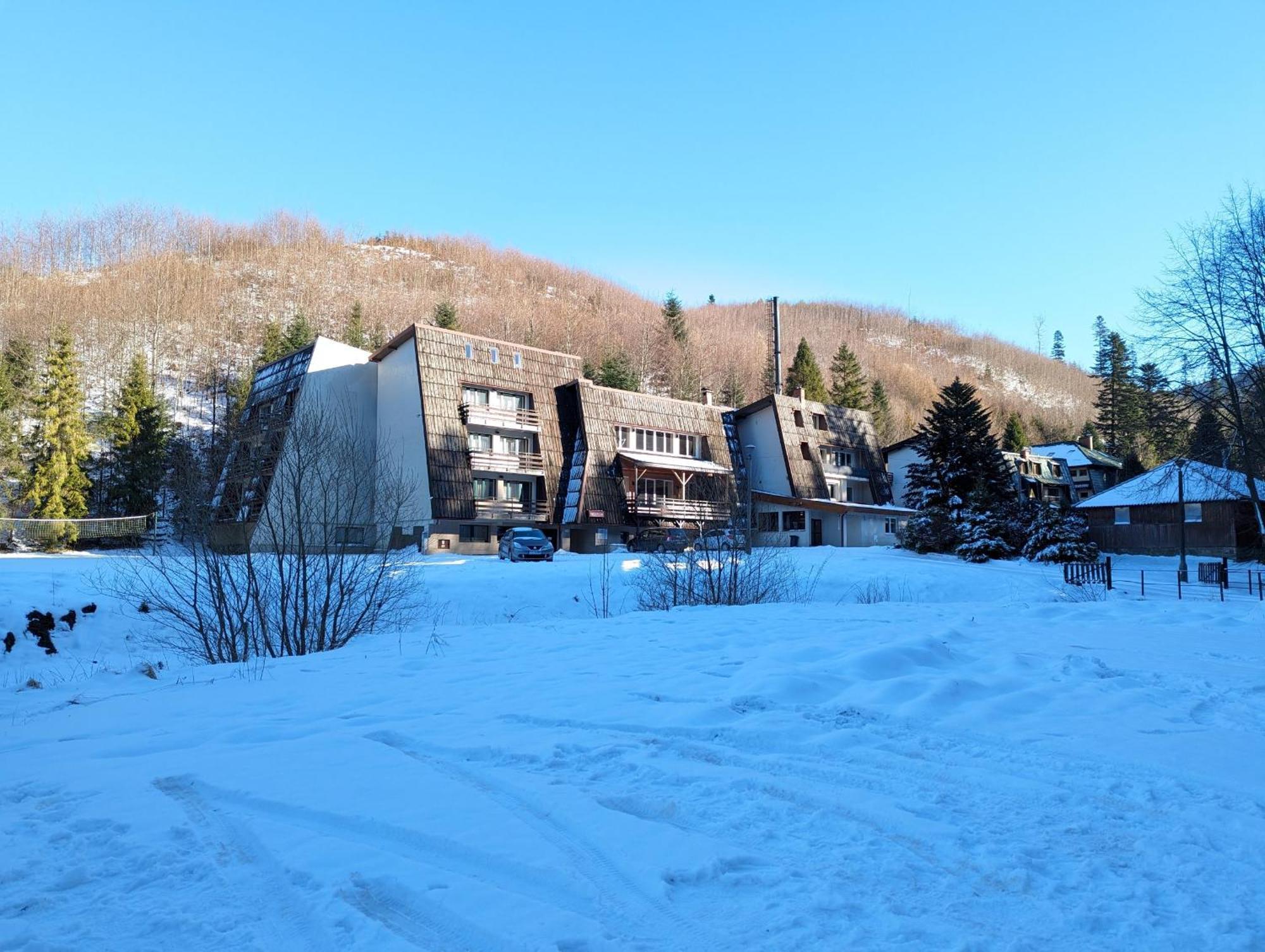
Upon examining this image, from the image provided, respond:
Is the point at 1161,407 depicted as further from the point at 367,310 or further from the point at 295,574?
the point at 367,310

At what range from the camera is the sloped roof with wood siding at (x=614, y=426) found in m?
40.7

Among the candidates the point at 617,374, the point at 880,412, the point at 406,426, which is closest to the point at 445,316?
the point at 617,374

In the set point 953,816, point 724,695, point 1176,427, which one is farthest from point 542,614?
point 1176,427

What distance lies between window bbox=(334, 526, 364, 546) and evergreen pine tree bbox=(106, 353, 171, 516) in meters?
33.9

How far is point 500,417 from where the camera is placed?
39938mm

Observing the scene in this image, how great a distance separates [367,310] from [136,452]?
148 feet

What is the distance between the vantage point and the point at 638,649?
351 inches

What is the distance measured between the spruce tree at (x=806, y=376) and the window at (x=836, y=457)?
17129 millimetres

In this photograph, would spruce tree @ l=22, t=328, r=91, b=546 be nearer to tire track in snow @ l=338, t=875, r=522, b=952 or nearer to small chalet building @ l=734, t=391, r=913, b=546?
small chalet building @ l=734, t=391, r=913, b=546

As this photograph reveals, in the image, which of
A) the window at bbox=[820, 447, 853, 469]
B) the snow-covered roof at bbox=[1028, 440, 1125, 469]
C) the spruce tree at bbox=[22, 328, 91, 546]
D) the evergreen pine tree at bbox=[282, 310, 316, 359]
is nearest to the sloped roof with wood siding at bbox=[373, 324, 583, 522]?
the spruce tree at bbox=[22, 328, 91, 546]

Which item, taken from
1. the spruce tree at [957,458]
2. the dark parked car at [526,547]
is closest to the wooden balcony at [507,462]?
the dark parked car at [526,547]

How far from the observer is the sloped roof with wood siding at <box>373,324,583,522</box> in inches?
1464

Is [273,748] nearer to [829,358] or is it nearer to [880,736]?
[880,736]

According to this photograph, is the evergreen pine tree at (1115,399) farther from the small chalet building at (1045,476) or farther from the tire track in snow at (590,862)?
the tire track in snow at (590,862)
